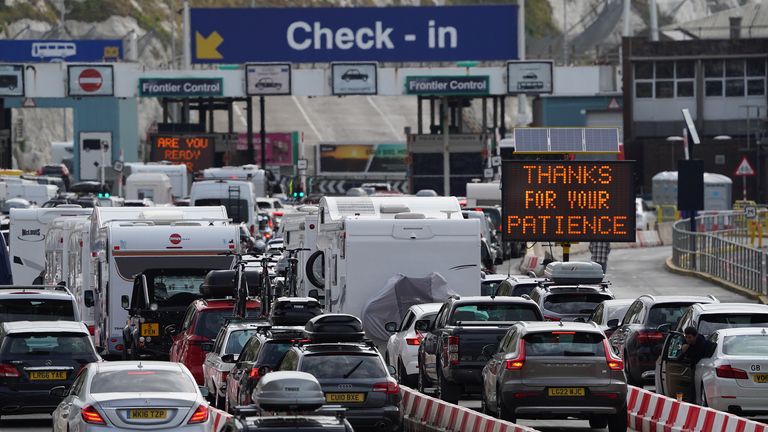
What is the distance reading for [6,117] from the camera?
299ft

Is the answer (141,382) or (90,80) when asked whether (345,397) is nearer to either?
(141,382)

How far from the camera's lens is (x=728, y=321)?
76.3 ft

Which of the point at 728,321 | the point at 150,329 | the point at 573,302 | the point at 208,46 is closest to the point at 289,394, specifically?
the point at 728,321

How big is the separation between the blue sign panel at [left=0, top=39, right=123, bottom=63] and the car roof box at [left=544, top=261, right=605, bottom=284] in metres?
87.1

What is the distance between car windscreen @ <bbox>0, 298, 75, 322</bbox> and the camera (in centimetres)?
2856

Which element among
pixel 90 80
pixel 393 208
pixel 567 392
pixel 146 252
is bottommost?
pixel 567 392

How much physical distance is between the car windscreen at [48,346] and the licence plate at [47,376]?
0.28 meters

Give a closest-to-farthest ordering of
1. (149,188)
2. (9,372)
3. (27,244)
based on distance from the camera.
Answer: (9,372) < (27,244) < (149,188)

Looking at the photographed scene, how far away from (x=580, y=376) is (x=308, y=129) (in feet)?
425

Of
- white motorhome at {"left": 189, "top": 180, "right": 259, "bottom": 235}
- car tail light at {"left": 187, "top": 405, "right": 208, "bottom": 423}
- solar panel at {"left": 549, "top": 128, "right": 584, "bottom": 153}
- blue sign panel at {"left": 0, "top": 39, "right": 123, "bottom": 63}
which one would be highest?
blue sign panel at {"left": 0, "top": 39, "right": 123, "bottom": 63}

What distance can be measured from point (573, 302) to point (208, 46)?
172 ft

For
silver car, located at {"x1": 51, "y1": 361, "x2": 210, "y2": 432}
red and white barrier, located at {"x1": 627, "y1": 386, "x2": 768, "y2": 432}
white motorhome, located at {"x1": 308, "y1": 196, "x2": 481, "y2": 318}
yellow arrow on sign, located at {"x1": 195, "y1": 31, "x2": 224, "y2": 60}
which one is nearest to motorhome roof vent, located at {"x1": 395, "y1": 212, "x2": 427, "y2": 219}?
white motorhome, located at {"x1": 308, "y1": 196, "x2": 481, "y2": 318}

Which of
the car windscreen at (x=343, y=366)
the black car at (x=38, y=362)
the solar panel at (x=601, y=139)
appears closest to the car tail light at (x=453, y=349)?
the car windscreen at (x=343, y=366)

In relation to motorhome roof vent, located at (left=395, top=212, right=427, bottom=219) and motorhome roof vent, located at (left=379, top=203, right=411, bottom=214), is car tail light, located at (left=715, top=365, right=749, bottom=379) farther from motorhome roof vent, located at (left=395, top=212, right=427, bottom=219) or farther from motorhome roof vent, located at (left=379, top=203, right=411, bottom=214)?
motorhome roof vent, located at (left=379, top=203, right=411, bottom=214)
